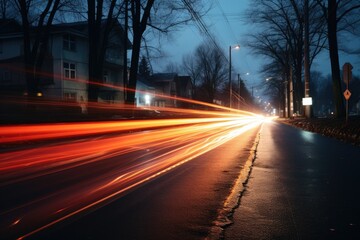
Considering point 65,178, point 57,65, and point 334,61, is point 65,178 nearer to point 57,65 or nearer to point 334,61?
point 334,61

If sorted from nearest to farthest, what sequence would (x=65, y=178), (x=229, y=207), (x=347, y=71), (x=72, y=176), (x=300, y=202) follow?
(x=229, y=207), (x=300, y=202), (x=65, y=178), (x=72, y=176), (x=347, y=71)

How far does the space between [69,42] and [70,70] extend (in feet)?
9.69

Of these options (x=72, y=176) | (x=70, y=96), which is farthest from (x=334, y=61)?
(x=70, y=96)

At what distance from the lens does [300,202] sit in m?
6.25

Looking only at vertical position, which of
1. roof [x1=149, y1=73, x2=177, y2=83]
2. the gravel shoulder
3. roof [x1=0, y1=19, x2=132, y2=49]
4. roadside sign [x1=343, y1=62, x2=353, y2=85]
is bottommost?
the gravel shoulder

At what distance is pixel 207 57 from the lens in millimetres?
89438

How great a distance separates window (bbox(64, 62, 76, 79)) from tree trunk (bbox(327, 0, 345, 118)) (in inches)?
1090

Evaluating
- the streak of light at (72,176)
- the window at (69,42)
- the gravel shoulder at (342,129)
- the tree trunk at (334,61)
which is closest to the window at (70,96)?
the window at (69,42)

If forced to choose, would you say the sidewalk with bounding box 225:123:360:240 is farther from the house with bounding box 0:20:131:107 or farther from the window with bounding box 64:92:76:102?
Result: the window with bounding box 64:92:76:102

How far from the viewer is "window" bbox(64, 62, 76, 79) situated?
4353cm

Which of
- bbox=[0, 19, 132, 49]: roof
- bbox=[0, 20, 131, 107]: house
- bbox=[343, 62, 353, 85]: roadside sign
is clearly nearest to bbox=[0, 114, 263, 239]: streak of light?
bbox=[343, 62, 353, 85]: roadside sign

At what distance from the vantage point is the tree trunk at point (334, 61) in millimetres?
23484

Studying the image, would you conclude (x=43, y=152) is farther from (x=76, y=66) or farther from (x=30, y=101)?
(x=76, y=66)

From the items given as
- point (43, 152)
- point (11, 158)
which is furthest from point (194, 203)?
point (43, 152)
